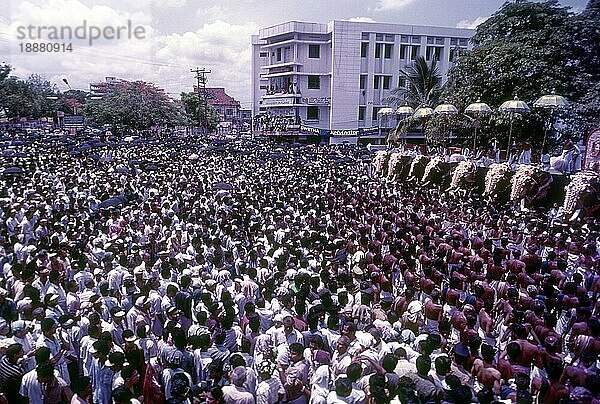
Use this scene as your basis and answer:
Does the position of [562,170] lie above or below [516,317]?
above

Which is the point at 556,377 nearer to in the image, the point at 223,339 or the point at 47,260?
the point at 223,339

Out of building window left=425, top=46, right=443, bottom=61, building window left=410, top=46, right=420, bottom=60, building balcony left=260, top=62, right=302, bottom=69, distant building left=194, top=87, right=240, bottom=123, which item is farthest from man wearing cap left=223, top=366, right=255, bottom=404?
distant building left=194, top=87, right=240, bottom=123

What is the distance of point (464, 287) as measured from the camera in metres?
7.00

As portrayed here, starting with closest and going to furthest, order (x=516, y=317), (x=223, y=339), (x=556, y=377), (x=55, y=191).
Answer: (x=556, y=377) < (x=223, y=339) < (x=516, y=317) < (x=55, y=191)

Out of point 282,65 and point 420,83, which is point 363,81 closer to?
point 282,65

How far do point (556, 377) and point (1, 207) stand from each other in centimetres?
1220

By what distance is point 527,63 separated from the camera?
19.0 meters

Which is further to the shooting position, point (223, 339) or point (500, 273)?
point (500, 273)

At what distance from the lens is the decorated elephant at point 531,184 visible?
1358 centimetres

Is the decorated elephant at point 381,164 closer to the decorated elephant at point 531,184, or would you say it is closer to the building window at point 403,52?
the decorated elephant at point 531,184

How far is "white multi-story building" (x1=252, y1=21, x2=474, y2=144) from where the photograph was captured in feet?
137

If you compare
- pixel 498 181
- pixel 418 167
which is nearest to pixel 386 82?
pixel 418 167

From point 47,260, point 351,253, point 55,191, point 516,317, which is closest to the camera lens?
point 516,317

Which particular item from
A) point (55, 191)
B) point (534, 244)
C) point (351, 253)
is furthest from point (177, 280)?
point (55, 191)
